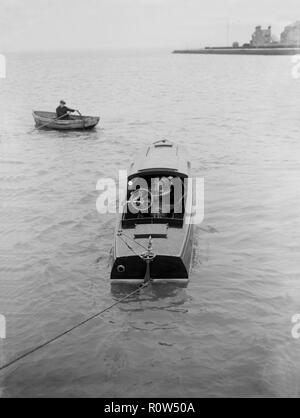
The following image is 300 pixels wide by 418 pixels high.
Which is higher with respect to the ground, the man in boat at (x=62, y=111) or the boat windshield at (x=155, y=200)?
the man in boat at (x=62, y=111)

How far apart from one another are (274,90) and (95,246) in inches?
2455

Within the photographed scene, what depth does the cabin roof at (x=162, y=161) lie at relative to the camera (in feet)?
53.7

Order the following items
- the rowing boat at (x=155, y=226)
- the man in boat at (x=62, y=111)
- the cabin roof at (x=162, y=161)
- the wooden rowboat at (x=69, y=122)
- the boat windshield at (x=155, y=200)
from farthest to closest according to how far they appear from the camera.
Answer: the man in boat at (x=62, y=111)
the wooden rowboat at (x=69, y=122)
the cabin roof at (x=162, y=161)
the boat windshield at (x=155, y=200)
the rowing boat at (x=155, y=226)

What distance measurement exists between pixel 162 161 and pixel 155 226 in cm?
405

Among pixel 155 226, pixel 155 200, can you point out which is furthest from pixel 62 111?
pixel 155 226

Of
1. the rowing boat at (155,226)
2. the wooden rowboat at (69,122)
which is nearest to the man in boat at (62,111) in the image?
the wooden rowboat at (69,122)

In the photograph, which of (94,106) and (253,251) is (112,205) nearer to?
(253,251)

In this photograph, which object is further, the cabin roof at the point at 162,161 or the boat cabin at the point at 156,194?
the cabin roof at the point at 162,161

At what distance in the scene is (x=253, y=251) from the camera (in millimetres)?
16531

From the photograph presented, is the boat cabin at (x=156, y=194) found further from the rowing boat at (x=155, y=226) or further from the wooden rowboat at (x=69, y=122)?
the wooden rowboat at (x=69, y=122)

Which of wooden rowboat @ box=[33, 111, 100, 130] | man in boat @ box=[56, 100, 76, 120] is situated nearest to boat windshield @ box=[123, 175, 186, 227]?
wooden rowboat @ box=[33, 111, 100, 130]

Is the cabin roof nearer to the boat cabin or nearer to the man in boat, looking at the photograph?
the boat cabin

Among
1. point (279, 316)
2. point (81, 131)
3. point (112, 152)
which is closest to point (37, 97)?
point (81, 131)

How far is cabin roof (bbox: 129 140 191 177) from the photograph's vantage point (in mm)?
16359
